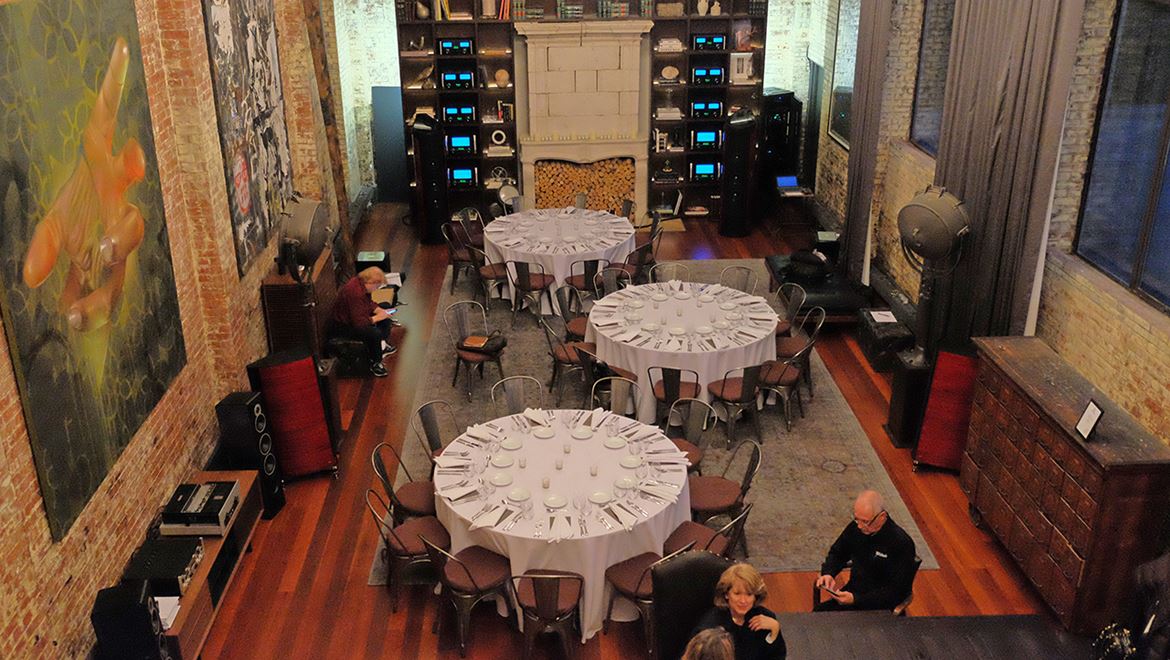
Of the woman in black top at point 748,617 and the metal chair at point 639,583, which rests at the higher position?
the woman in black top at point 748,617

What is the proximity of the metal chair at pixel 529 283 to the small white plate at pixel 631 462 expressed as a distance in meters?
4.02

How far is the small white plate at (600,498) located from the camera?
6.15 m

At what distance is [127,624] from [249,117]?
4.49 meters

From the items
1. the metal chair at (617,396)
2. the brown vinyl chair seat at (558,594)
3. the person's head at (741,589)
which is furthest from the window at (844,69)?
the person's head at (741,589)

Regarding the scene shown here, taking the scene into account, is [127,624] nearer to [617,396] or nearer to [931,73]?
[617,396]

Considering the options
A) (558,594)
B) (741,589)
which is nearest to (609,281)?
(558,594)

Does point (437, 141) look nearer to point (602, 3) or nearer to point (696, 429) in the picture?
point (602, 3)

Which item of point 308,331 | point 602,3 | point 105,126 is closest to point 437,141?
point 602,3

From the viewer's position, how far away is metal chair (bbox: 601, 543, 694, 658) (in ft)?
19.4

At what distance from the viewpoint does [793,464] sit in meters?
8.01

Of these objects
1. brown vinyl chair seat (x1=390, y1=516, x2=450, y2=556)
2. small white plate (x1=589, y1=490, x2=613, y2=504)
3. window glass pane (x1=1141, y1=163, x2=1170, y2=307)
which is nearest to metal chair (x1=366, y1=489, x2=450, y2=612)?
brown vinyl chair seat (x1=390, y1=516, x2=450, y2=556)

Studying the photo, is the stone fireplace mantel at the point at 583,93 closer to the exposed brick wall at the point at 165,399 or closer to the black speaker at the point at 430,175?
the black speaker at the point at 430,175

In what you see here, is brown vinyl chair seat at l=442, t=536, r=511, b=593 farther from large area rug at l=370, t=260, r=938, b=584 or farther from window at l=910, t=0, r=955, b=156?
window at l=910, t=0, r=955, b=156

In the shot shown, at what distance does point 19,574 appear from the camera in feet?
15.4
